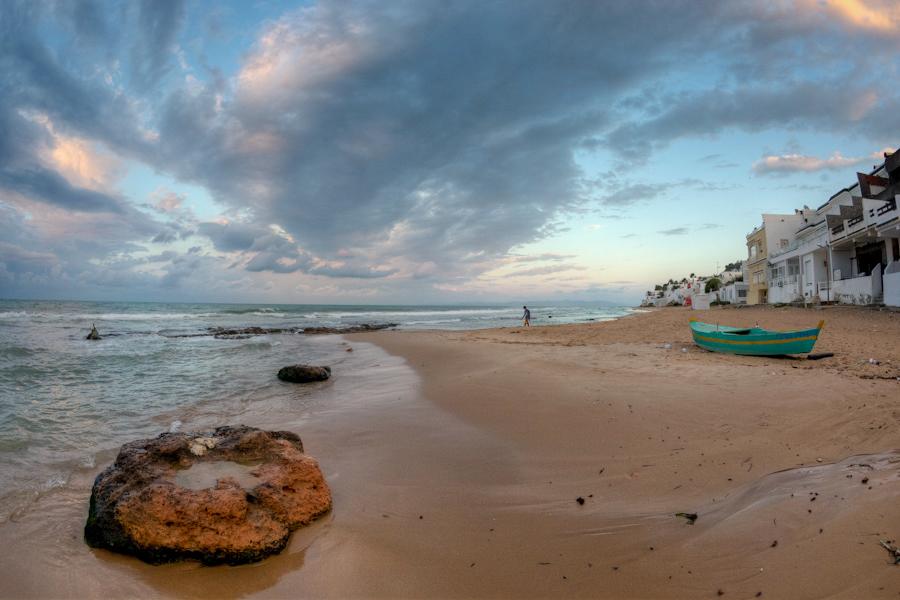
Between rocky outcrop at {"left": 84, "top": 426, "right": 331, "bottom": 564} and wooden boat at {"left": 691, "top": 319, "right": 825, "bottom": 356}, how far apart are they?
12.5m

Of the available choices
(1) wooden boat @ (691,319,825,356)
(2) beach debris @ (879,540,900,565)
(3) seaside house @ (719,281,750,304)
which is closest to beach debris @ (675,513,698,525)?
(2) beach debris @ (879,540,900,565)

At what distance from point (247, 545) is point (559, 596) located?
230 centimetres

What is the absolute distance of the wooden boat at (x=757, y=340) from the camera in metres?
11.2

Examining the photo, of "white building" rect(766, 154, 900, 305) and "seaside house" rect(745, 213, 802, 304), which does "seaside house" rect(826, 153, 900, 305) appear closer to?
"white building" rect(766, 154, 900, 305)

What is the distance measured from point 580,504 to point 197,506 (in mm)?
3218

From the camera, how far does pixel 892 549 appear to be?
2.41m

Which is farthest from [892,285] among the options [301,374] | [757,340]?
[301,374]

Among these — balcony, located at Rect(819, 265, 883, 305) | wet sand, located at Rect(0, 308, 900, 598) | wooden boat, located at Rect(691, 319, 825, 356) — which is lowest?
wet sand, located at Rect(0, 308, 900, 598)

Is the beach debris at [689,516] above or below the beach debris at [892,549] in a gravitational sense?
below

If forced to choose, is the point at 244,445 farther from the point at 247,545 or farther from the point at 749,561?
the point at 749,561

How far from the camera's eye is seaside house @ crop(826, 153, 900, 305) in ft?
A: 71.7

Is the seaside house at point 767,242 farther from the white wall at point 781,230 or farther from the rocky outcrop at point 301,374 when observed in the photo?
the rocky outcrop at point 301,374

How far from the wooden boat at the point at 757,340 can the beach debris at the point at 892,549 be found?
34.5 ft

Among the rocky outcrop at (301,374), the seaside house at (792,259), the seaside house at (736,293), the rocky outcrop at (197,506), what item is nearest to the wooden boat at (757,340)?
the rocky outcrop at (301,374)
